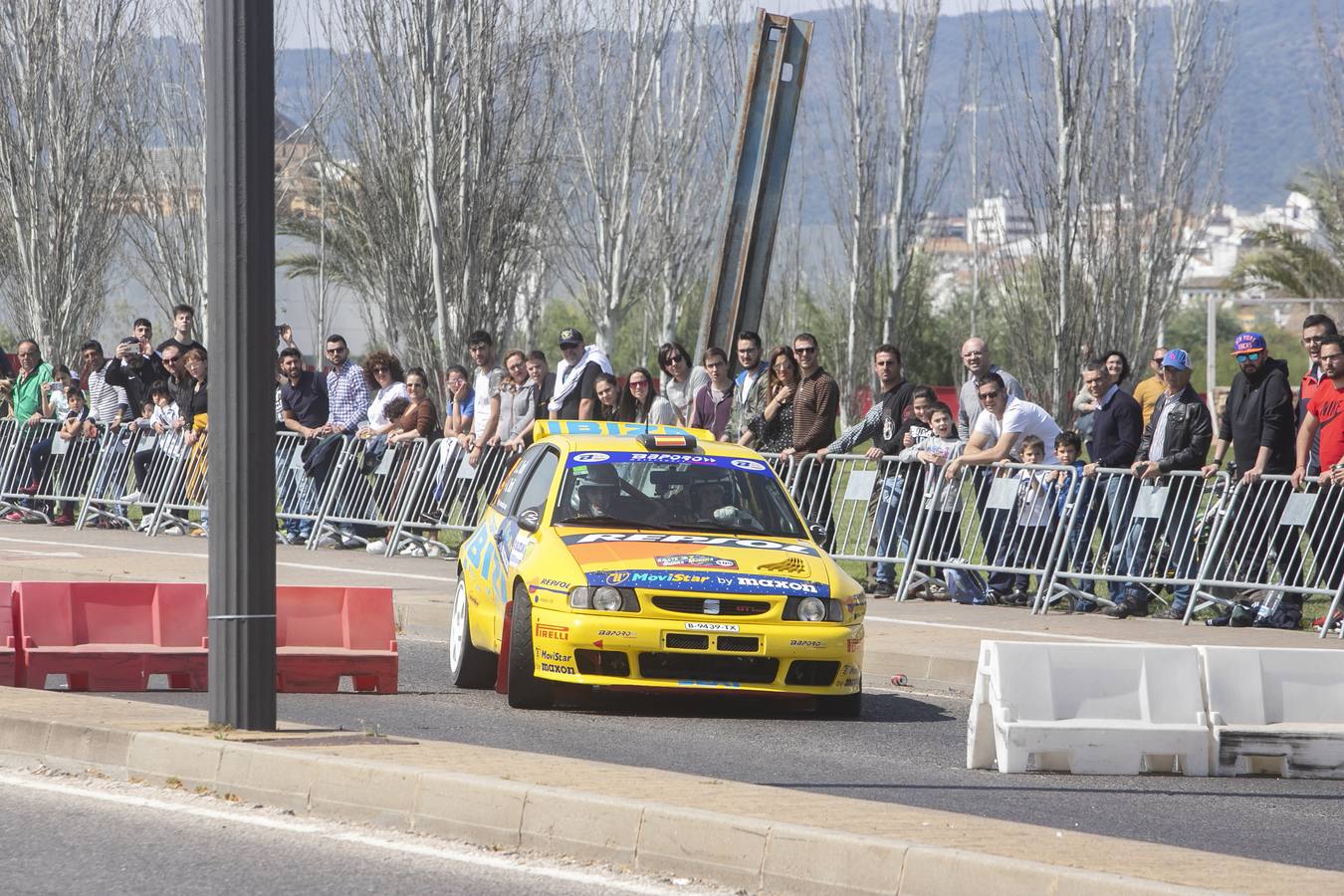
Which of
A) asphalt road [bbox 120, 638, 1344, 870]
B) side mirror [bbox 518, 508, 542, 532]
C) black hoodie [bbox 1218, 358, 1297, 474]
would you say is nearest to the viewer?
asphalt road [bbox 120, 638, 1344, 870]

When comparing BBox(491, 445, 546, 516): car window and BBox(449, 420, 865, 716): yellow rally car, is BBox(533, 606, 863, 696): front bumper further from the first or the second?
BBox(491, 445, 546, 516): car window

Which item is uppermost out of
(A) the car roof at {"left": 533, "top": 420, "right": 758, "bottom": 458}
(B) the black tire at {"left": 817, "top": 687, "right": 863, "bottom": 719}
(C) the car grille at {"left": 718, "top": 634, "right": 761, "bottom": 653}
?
(A) the car roof at {"left": 533, "top": 420, "right": 758, "bottom": 458}

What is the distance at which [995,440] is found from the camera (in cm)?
1627

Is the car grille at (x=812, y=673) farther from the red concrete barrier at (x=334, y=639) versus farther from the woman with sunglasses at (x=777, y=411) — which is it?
the woman with sunglasses at (x=777, y=411)

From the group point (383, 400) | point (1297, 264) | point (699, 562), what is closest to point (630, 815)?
point (699, 562)

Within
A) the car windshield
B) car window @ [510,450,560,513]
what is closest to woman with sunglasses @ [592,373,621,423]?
car window @ [510,450,560,513]

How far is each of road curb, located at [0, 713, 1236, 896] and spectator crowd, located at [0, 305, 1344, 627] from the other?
5.02 metres

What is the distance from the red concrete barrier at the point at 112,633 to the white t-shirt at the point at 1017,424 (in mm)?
Result: 7222

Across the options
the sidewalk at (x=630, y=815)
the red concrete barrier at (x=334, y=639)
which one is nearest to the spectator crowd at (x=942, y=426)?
the red concrete barrier at (x=334, y=639)

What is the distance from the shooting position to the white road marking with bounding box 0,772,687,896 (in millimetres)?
6500

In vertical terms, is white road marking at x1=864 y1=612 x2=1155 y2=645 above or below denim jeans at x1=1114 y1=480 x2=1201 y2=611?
below

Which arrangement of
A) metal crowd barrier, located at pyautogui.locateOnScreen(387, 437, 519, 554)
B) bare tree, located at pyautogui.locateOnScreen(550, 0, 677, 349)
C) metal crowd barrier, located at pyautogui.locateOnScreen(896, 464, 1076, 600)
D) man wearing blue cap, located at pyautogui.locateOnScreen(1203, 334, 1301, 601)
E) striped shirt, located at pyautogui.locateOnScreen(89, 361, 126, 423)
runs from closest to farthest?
man wearing blue cap, located at pyautogui.locateOnScreen(1203, 334, 1301, 601)
metal crowd barrier, located at pyautogui.locateOnScreen(896, 464, 1076, 600)
metal crowd barrier, located at pyautogui.locateOnScreen(387, 437, 519, 554)
striped shirt, located at pyautogui.locateOnScreen(89, 361, 126, 423)
bare tree, located at pyautogui.locateOnScreen(550, 0, 677, 349)

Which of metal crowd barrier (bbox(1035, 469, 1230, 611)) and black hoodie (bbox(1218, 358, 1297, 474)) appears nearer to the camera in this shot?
black hoodie (bbox(1218, 358, 1297, 474))

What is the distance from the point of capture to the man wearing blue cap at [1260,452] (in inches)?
568
